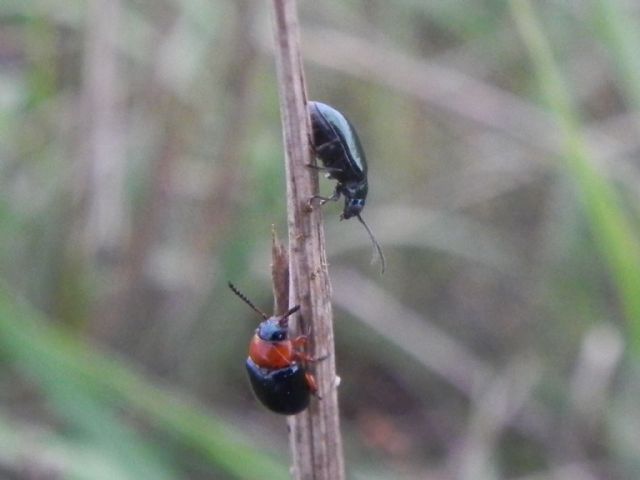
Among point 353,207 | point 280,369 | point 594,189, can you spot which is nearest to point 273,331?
point 280,369

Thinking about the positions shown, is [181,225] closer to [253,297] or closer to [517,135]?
[253,297]

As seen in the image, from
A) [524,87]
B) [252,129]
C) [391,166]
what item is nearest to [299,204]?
[252,129]

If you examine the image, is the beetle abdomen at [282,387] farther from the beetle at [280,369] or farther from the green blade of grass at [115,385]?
the green blade of grass at [115,385]

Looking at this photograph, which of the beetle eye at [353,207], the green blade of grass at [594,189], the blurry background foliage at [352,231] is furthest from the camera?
the blurry background foliage at [352,231]

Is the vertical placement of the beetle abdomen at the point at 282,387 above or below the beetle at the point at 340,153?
below

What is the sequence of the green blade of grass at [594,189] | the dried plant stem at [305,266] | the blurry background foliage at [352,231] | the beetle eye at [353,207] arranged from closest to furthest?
the dried plant stem at [305,266], the green blade of grass at [594,189], the beetle eye at [353,207], the blurry background foliage at [352,231]

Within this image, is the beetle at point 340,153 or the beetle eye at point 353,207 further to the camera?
the beetle eye at point 353,207

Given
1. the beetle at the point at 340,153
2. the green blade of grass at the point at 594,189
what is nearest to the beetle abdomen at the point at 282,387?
the beetle at the point at 340,153
